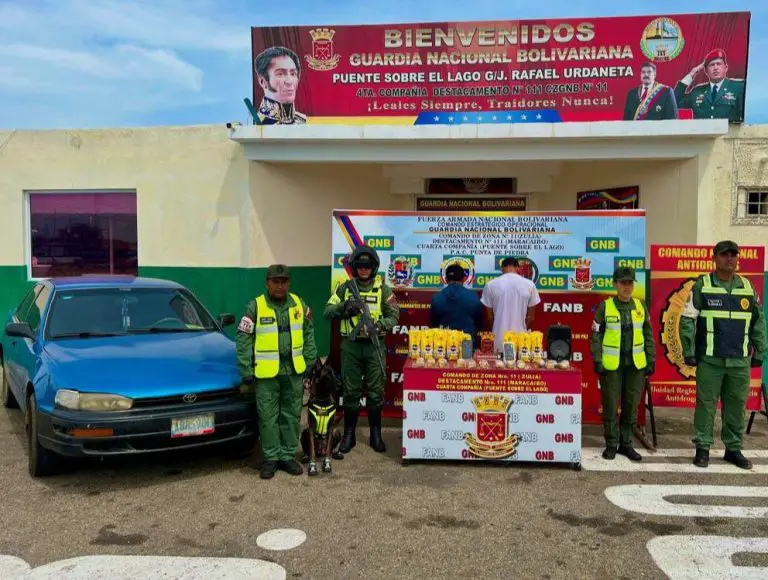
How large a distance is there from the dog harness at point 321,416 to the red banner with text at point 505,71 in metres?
4.54

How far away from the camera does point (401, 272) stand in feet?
22.4

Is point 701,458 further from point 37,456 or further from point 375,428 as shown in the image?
point 37,456

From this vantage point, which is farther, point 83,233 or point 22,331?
point 83,233

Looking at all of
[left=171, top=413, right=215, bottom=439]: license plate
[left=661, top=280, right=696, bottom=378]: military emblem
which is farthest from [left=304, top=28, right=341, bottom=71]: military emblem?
[left=171, top=413, right=215, bottom=439]: license plate

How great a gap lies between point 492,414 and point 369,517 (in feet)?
4.98

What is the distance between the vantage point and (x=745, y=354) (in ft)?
17.6

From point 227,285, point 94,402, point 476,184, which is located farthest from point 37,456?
point 476,184

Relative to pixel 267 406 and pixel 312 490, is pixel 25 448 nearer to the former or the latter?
pixel 267 406

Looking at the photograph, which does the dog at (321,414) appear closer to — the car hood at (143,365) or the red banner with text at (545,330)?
the car hood at (143,365)

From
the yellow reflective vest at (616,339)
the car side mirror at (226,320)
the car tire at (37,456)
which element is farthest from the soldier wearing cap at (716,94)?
the car tire at (37,456)

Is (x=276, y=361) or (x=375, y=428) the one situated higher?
(x=276, y=361)

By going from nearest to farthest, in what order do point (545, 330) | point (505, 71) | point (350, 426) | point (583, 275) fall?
1. point (350, 426)
2. point (583, 275)
3. point (545, 330)
4. point (505, 71)

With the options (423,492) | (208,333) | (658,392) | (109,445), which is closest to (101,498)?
(109,445)

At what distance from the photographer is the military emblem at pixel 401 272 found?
6.80m
